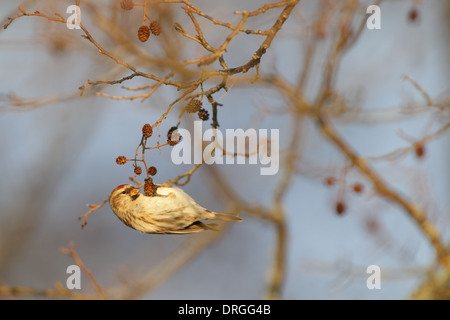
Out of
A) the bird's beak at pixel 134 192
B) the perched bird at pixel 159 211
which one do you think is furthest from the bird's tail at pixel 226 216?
the bird's beak at pixel 134 192

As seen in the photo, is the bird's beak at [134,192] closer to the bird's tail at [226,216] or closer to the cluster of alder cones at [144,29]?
the bird's tail at [226,216]

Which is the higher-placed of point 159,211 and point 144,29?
point 144,29

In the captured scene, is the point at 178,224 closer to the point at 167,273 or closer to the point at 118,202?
the point at 118,202

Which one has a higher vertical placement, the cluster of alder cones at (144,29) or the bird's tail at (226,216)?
the cluster of alder cones at (144,29)

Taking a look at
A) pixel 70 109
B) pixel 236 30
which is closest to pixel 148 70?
pixel 236 30

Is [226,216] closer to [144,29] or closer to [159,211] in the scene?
[159,211]

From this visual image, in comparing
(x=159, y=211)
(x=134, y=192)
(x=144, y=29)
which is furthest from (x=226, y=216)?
(x=144, y=29)

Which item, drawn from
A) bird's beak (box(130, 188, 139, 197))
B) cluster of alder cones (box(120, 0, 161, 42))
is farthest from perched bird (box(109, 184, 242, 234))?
cluster of alder cones (box(120, 0, 161, 42))

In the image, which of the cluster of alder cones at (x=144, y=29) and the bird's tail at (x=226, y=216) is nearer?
the cluster of alder cones at (x=144, y=29)

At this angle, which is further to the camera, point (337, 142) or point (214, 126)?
point (337, 142)
